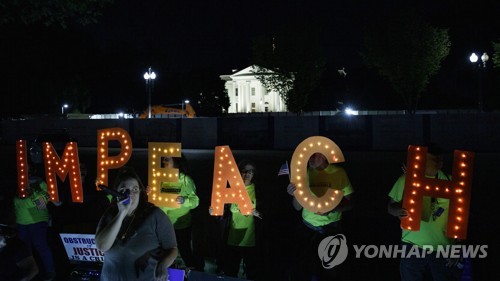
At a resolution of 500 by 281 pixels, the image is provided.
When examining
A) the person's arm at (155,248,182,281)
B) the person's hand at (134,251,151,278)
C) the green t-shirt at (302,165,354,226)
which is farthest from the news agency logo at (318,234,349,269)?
the person's hand at (134,251,151,278)

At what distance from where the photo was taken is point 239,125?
36.0 m

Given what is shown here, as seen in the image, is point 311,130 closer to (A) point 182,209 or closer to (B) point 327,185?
(A) point 182,209

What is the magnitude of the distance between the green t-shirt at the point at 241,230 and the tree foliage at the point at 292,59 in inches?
2137

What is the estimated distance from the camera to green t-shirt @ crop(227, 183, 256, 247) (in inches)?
254

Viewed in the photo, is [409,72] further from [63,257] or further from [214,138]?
[63,257]

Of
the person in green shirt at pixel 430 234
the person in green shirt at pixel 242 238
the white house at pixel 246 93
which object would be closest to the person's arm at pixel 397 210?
the person in green shirt at pixel 430 234

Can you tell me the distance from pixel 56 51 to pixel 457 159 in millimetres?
18546

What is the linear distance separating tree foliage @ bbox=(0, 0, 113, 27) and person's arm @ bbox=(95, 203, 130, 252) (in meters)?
9.18

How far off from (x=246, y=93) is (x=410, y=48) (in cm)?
7542

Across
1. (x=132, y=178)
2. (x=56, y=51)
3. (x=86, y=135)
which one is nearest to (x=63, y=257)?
(x=132, y=178)

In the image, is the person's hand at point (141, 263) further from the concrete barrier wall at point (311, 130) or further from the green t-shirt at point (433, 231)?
the concrete barrier wall at point (311, 130)

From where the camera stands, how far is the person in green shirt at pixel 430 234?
4.96m

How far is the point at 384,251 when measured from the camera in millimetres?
8172

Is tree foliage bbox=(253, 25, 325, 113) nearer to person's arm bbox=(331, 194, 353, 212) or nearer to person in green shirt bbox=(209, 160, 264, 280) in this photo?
person in green shirt bbox=(209, 160, 264, 280)
